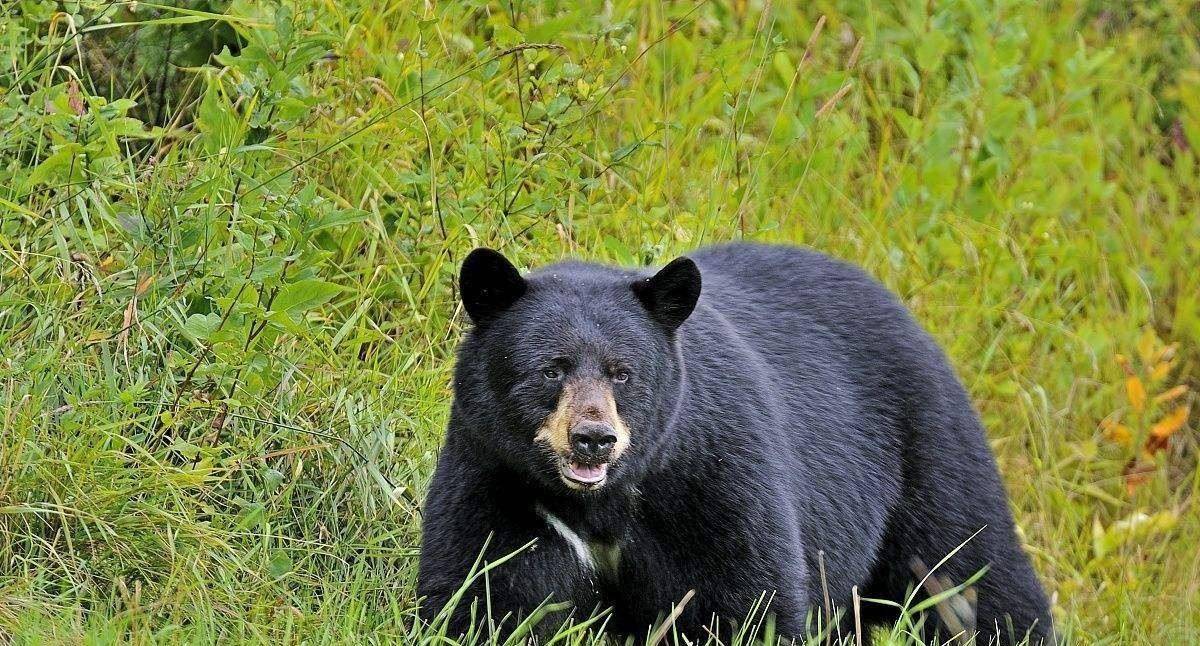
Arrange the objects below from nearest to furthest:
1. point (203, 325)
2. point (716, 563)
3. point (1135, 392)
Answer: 1. point (716, 563)
2. point (203, 325)
3. point (1135, 392)

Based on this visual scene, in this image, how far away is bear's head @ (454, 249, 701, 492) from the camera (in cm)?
371

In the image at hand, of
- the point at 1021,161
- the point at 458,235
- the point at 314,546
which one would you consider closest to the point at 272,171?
the point at 458,235

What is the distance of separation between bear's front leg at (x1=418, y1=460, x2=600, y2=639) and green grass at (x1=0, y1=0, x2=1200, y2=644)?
0.48ft

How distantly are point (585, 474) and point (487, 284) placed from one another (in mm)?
532

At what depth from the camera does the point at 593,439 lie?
11.7 feet

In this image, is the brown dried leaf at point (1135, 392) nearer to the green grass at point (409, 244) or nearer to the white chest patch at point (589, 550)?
the green grass at point (409, 244)

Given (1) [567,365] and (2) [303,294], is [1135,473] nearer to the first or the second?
(1) [567,365]

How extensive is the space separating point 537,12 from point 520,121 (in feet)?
2.15

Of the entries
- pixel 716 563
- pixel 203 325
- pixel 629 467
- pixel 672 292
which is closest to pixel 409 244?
pixel 203 325

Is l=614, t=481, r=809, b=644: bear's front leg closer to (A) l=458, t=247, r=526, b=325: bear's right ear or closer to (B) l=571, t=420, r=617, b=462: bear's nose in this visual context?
(B) l=571, t=420, r=617, b=462: bear's nose

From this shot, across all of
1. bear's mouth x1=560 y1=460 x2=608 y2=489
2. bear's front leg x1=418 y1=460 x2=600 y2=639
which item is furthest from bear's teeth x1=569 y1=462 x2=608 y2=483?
bear's front leg x1=418 y1=460 x2=600 y2=639

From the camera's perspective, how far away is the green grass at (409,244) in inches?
164

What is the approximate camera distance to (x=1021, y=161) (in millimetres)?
7531

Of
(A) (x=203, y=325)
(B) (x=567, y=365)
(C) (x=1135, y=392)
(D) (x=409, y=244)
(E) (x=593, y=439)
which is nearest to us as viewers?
(E) (x=593, y=439)
